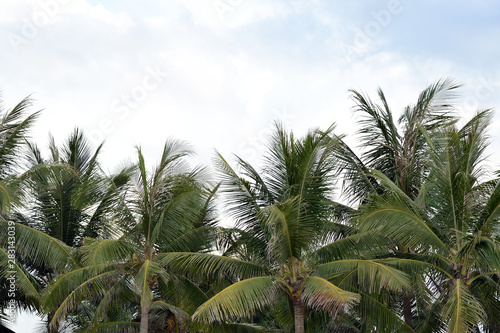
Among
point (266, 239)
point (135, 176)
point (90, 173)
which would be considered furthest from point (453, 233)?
point (90, 173)

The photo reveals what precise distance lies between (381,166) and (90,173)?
8.67 meters

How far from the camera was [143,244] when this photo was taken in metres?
13.5

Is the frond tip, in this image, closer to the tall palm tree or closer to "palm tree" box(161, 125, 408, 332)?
"palm tree" box(161, 125, 408, 332)

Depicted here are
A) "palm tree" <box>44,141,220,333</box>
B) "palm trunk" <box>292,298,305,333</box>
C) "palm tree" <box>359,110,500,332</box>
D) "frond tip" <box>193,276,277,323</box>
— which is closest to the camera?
"frond tip" <box>193,276,277,323</box>

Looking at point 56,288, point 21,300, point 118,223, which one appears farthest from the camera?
point 21,300

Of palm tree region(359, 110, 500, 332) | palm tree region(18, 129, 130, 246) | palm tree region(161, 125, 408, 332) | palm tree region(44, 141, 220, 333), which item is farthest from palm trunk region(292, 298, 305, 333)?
palm tree region(18, 129, 130, 246)

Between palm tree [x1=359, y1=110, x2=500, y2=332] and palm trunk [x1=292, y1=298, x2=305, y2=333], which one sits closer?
palm tree [x1=359, y1=110, x2=500, y2=332]

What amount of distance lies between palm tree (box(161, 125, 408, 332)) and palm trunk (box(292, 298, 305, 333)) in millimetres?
21

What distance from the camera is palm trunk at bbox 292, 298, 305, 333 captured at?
12.1 metres

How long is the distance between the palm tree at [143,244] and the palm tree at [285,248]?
0.74m

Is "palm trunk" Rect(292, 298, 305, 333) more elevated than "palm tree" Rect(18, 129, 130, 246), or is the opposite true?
"palm tree" Rect(18, 129, 130, 246)

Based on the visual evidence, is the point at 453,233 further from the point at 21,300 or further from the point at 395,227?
the point at 21,300

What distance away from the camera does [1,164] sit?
14.0 metres

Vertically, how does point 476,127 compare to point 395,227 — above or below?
above
